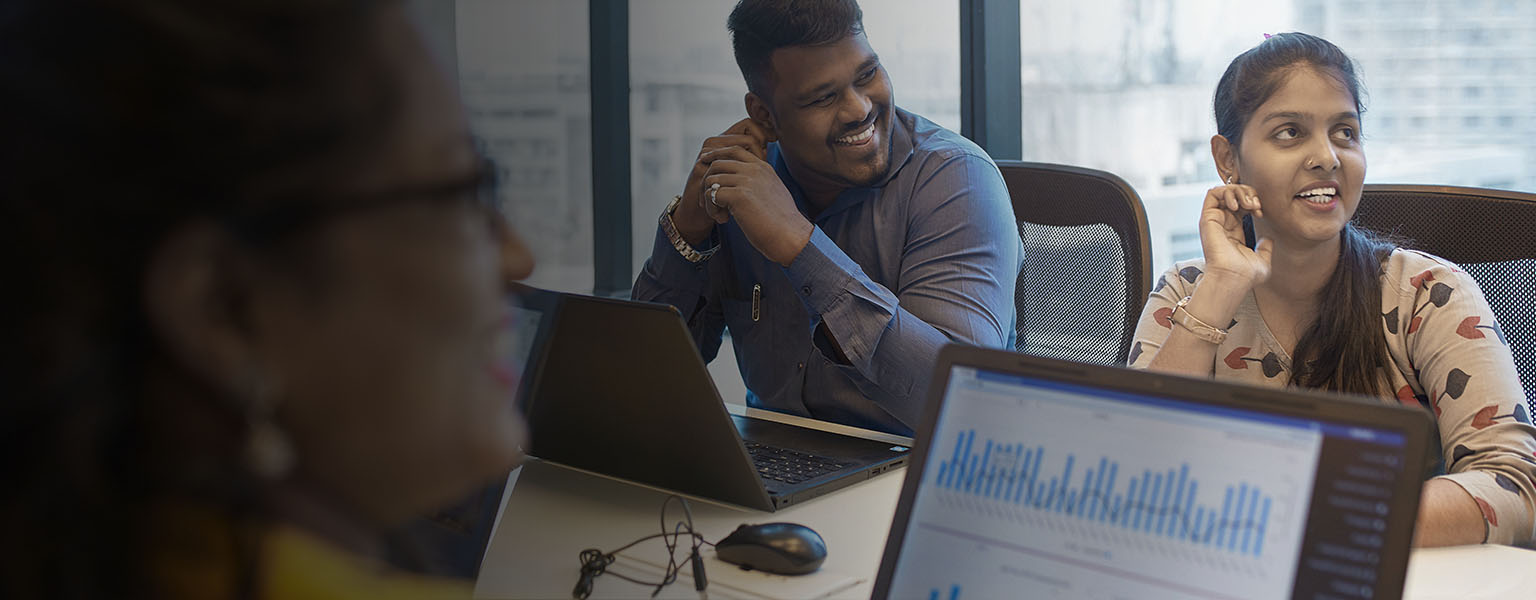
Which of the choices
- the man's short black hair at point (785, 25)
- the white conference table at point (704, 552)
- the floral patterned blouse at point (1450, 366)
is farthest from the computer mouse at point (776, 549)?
the man's short black hair at point (785, 25)

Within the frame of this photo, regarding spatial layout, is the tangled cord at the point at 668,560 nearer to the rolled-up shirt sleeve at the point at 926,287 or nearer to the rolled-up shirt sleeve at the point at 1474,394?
the rolled-up shirt sleeve at the point at 926,287

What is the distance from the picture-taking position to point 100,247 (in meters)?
0.43

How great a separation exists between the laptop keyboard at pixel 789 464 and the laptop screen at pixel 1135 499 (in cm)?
52

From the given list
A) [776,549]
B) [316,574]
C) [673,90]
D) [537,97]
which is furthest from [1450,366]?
[537,97]

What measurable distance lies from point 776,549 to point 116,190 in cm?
→ 78

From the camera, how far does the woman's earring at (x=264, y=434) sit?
45 cm

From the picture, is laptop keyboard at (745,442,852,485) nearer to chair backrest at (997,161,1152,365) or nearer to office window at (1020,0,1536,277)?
chair backrest at (997,161,1152,365)

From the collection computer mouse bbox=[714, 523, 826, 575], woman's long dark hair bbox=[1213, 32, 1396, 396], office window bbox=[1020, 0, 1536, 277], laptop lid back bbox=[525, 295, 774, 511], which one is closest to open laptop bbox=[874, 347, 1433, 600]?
computer mouse bbox=[714, 523, 826, 575]

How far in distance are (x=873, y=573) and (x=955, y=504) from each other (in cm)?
28

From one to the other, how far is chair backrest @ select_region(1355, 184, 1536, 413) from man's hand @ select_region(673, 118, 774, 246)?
3.17ft

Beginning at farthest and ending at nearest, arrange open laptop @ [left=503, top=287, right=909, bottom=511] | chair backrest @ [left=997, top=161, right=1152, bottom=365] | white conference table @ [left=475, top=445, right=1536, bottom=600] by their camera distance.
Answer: chair backrest @ [left=997, top=161, right=1152, bottom=365], open laptop @ [left=503, top=287, right=909, bottom=511], white conference table @ [left=475, top=445, right=1536, bottom=600]

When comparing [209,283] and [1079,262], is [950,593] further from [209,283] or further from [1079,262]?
[1079,262]

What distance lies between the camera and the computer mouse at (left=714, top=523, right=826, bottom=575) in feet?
3.62

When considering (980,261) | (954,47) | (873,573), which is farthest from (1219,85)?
(954,47)
